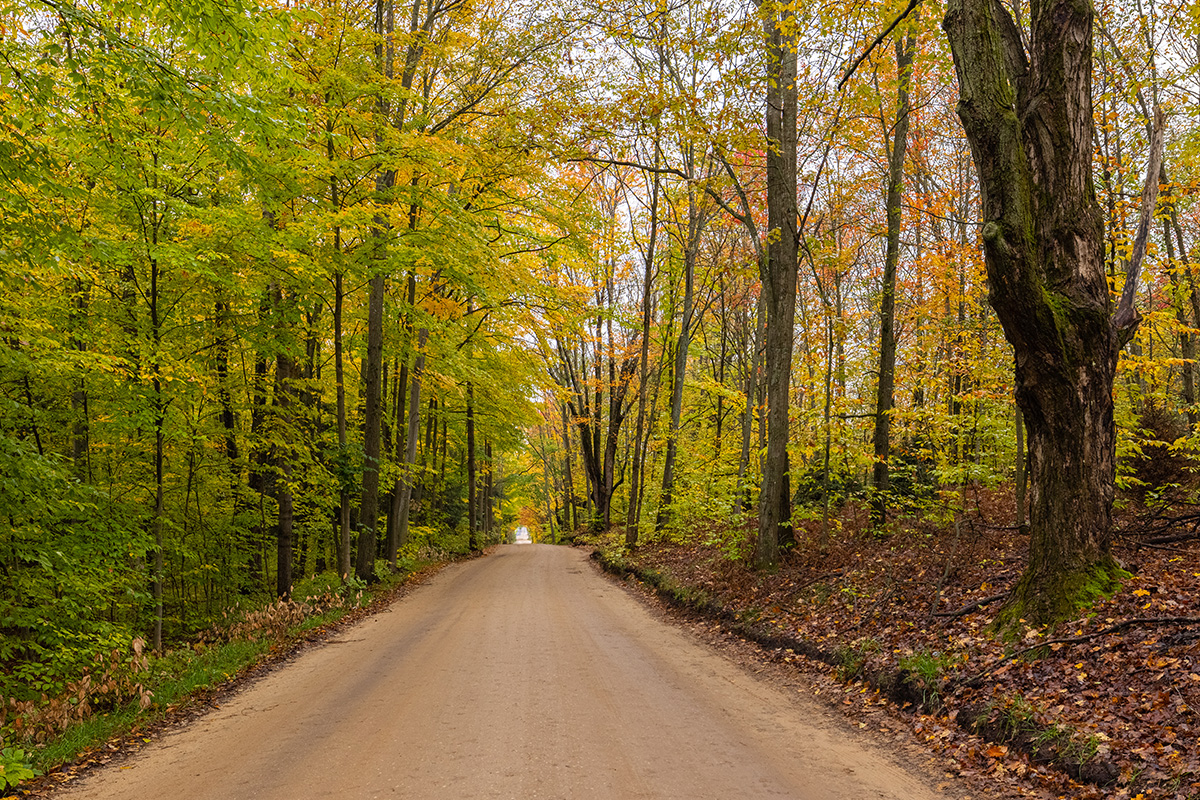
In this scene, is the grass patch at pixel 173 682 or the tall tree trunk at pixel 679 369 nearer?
the grass patch at pixel 173 682

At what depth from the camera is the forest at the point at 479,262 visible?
19.6 ft

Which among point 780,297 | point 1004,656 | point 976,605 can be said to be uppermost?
point 780,297

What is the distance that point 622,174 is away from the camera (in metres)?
22.4

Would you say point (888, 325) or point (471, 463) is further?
point (471, 463)

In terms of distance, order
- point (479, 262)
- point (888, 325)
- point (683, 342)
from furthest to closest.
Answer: point (683, 342) → point (479, 262) → point (888, 325)

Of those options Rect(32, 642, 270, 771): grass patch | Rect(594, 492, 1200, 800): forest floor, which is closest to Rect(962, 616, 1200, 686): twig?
Rect(594, 492, 1200, 800): forest floor

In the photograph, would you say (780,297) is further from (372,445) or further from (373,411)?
(372,445)

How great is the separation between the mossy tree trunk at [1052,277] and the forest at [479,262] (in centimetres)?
3

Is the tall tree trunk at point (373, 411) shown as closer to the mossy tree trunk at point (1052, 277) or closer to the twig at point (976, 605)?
the twig at point (976, 605)

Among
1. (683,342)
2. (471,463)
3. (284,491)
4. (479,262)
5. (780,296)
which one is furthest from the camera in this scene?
(471,463)

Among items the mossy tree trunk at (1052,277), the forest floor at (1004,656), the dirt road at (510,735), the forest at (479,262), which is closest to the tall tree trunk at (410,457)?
the forest at (479,262)

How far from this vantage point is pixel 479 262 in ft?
44.2

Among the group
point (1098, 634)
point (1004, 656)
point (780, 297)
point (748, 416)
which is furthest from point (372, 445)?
point (1098, 634)

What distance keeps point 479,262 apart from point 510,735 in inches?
399
